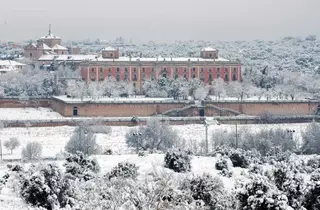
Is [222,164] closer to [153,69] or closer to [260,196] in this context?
[260,196]

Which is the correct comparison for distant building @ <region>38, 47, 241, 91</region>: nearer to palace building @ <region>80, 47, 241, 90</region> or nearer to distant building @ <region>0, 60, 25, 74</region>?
palace building @ <region>80, 47, 241, 90</region>

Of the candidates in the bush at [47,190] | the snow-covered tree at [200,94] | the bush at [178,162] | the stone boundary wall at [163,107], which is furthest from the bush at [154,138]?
the bush at [47,190]

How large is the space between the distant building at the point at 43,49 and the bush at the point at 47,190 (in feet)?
171

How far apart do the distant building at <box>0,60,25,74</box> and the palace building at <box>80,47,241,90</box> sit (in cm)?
781

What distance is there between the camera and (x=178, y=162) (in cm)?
2033

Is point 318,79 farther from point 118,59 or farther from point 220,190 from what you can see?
point 220,190

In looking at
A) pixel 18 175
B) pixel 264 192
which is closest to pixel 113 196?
pixel 264 192

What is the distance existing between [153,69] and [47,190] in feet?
135

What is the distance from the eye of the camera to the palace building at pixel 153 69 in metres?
55.4

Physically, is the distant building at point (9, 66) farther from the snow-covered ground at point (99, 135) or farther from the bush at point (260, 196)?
the bush at point (260, 196)

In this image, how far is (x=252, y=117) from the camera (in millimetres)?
47250

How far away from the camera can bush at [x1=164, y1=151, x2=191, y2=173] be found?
798 inches

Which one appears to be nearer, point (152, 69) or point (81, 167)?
point (81, 167)

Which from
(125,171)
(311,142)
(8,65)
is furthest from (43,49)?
(125,171)
